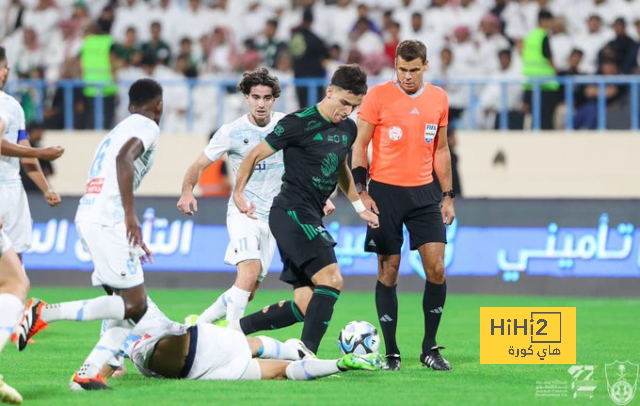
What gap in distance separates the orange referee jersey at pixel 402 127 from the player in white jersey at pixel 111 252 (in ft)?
7.06

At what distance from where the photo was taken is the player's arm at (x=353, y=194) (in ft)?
31.7

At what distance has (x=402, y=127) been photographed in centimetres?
998

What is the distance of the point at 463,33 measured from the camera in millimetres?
20469

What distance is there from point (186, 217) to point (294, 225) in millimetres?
8336

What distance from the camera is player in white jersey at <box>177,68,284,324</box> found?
1062cm

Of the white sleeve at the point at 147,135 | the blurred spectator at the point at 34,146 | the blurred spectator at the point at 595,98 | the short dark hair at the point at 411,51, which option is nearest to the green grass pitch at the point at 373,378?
the white sleeve at the point at 147,135

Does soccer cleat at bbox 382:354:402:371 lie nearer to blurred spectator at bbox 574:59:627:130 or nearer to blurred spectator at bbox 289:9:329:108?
blurred spectator at bbox 289:9:329:108

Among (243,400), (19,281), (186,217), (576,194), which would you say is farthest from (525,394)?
(576,194)

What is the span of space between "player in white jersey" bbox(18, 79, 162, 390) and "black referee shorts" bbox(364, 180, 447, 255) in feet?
7.33

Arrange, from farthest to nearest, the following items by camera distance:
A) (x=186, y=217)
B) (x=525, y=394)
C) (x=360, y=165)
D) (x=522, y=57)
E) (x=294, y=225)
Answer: (x=522, y=57) < (x=186, y=217) < (x=360, y=165) < (x=294, y=225) < (x=525, y=394)

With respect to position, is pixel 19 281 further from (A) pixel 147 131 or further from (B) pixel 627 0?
(B) pixel 627 0

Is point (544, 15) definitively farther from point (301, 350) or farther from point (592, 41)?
point (301, 350)

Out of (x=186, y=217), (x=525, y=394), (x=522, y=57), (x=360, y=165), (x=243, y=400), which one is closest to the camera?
(x=243, y=400)

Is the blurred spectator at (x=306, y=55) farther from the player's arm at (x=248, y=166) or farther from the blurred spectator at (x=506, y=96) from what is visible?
the player's arm at (x=248, y=166)
